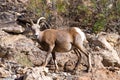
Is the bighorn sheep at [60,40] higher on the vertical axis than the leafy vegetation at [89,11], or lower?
lower

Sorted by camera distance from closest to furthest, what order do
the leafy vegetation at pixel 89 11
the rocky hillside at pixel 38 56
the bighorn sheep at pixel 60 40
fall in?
the rocky hillside at pixel 38 56
the bighorn sheep at pixel 60 40
the leafy vegetation at pixel 89 11

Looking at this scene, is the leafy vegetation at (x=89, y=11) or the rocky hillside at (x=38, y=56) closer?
the rocky hillside at (x=38, y=56)

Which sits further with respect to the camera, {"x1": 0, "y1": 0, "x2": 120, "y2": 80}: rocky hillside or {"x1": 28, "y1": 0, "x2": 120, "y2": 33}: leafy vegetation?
{"x1": 28, "y1": 0, "x2": 120, "y2": 33}: leafy vegetation

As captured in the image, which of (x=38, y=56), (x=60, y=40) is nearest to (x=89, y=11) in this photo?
(x=38, y=56)

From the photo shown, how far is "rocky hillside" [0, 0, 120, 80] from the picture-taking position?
477 inches

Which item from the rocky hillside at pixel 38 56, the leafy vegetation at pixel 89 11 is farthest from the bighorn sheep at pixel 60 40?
the leafy vegetation at pixel 89 11

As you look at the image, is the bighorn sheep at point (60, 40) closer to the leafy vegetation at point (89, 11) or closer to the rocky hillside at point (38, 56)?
the rocky hillside at point (38, 56)

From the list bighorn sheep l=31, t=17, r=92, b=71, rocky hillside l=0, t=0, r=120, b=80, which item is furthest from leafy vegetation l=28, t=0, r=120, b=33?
bighorn sheep l=31, t=17, r=92, b=71

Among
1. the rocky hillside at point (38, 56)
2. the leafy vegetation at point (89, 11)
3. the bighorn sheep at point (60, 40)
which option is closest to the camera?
the rocky hillside at point (38, 56)

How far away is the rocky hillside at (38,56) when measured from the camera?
1213cm

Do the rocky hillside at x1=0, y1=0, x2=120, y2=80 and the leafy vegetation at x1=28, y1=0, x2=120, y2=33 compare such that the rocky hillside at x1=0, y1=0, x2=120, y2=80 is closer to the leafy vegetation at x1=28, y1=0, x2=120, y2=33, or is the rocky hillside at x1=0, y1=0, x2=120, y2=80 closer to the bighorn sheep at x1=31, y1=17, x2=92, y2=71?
the leafy vegetation at x1=28, y1=0, x2=120, y2=33

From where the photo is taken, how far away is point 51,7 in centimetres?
1677

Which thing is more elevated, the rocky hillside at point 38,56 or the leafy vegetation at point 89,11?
the leafy vegetation at point 89,11

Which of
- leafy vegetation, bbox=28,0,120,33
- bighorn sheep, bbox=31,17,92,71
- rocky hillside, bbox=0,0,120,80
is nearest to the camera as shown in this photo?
rocky hillside, bbox=0,0,120,80
